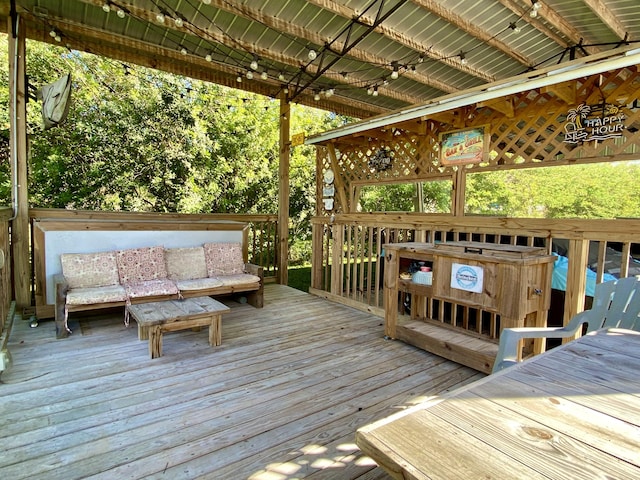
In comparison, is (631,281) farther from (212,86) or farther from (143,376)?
(212,86)

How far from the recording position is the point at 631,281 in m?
1.91

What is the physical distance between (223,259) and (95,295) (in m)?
1.61

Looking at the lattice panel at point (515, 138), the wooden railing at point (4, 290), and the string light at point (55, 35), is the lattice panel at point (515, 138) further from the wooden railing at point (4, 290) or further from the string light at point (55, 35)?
the wooden railing at point (4, 290)

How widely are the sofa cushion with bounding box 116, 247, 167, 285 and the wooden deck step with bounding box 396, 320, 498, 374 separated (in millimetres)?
2901

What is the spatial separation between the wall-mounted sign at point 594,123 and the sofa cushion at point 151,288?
4.19 meters

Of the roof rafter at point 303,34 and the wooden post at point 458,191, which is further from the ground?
the roof rafter at point 303,34

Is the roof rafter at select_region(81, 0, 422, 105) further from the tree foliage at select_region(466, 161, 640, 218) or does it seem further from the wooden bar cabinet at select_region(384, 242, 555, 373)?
the tree foliage at select_region(466, 161, 640, 218)

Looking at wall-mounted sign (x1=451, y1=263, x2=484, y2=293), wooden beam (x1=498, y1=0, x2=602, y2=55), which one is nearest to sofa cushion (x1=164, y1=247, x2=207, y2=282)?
wall-mounted sign (x1=451, y1=263, x2=484, y2=293)

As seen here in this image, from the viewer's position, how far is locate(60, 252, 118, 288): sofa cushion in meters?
3.88

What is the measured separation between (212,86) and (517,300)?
864 centimetres

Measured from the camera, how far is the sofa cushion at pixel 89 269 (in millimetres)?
3877

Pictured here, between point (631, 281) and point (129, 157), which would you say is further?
point (129, 157)

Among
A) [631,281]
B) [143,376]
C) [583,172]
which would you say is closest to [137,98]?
[143,376]

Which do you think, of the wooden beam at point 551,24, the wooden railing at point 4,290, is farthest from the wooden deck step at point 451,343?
the wooden beam at point 551,24
